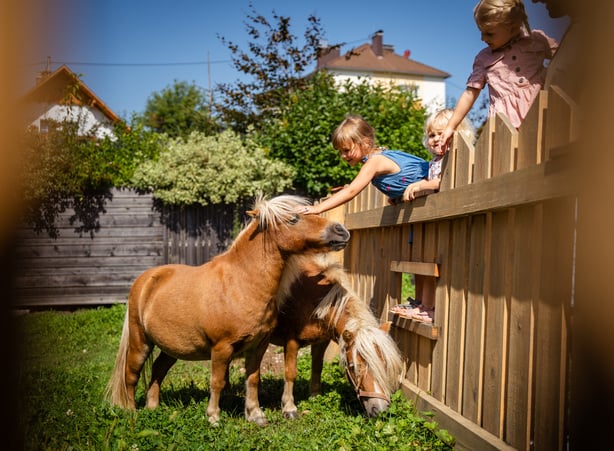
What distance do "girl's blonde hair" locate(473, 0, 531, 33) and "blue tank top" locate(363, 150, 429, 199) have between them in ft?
5.01

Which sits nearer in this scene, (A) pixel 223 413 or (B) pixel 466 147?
(B) pixel 466 147

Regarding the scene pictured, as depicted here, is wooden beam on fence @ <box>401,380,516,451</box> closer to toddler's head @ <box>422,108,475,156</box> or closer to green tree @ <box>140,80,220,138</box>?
toddler's head @ <box>422,108,475,156</box>

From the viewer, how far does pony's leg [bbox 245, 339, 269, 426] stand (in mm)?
4516

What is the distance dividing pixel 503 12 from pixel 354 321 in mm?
2649

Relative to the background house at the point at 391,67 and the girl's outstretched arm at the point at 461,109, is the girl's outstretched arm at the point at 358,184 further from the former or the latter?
the background house at the point at 391,67

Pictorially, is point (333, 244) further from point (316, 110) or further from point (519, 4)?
point (316, 110)

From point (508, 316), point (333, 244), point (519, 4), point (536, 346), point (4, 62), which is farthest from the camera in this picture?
point (333, 244)

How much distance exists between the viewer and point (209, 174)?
11.2m

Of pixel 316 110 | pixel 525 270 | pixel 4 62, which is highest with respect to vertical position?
pixel 316 110

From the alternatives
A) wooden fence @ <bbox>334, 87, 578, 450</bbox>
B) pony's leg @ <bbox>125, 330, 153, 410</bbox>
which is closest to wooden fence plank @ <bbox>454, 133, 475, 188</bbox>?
wooden fence @ <bbox>334, 87, 578, 450</bbox>

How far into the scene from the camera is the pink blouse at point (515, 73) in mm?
3443

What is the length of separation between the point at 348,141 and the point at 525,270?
2.45 meters

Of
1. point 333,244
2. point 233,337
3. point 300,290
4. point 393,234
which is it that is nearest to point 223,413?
point 233,337

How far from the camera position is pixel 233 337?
4.28 metres
